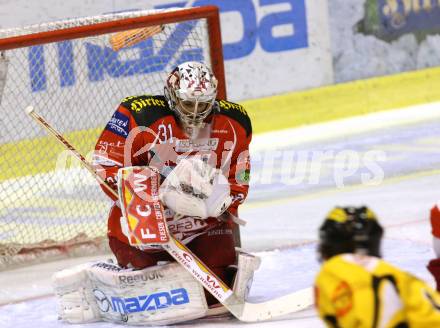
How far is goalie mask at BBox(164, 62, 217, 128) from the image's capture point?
3715 millimetres

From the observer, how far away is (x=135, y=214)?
370 centimetres

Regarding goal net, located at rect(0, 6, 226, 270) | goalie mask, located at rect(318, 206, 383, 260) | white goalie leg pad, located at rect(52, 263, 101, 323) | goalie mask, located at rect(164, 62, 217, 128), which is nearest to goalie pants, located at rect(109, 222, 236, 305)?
white goalie leg pad, located at rect(52, 263, 101, 323)

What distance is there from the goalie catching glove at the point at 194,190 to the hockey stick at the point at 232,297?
12cm

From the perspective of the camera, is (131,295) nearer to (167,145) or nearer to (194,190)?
→ (194,190)

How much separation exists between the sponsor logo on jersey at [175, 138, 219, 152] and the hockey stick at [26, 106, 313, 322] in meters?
0.31

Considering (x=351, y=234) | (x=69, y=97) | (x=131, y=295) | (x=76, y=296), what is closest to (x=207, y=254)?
(x=131, y=295)

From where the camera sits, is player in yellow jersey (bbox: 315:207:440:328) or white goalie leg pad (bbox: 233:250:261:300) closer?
player in yellow jersey (bbox: 315:207:440:328)

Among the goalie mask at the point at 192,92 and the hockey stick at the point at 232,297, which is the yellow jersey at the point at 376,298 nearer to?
the hockey stick at the point at 232,297

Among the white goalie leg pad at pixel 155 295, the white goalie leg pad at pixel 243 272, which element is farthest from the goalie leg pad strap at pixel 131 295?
the white goalie leg pad at pixel 243 272

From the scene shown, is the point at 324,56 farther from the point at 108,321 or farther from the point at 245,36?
the point at 108,321

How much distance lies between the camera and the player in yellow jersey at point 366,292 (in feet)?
6.80

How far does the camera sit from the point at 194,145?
3.89m

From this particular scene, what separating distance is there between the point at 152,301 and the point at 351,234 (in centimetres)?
164

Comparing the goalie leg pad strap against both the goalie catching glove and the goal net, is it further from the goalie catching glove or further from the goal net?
the goal net
